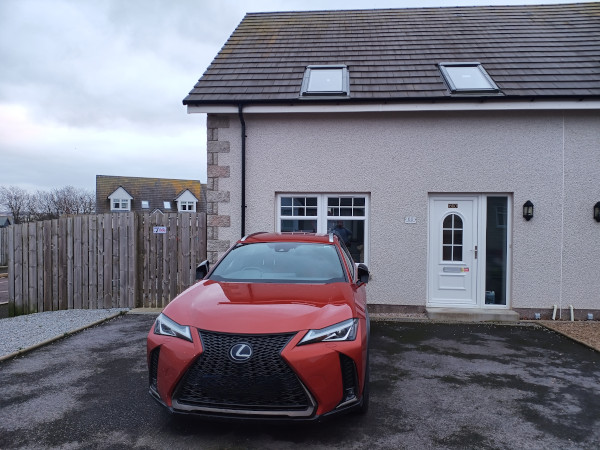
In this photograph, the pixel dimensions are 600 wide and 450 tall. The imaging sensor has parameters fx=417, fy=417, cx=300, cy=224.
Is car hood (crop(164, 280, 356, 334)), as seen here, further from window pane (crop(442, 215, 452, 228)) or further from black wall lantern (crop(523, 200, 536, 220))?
black wall lantern (crop(523, 200, 536, 220))

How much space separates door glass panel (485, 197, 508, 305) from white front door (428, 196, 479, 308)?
0.26 meters

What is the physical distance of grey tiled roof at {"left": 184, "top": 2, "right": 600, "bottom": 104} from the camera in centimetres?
789

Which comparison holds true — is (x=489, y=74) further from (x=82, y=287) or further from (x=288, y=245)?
(x=82, y=287)

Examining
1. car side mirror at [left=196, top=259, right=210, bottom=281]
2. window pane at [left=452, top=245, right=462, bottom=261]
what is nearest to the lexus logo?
car side mirror at [left=196, top=259, right=210, bottom=281]

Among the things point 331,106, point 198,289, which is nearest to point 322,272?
point 198,289

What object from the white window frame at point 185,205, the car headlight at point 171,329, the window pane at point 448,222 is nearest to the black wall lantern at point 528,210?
the window pane at point 448,222

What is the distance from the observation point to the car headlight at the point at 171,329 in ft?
10.3

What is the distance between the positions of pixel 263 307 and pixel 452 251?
544cm

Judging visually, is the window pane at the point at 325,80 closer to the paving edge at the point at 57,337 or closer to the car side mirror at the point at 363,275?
the car side mirror at the point at 363,275

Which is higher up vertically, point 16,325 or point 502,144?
point 502,144

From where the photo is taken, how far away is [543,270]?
24.7ft

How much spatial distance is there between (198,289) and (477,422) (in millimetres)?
2696

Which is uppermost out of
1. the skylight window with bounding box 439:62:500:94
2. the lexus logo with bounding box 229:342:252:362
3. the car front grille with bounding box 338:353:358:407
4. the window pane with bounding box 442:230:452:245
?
the skylight window with bounding box 439:62:500:94

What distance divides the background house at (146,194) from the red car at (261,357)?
4341cm
